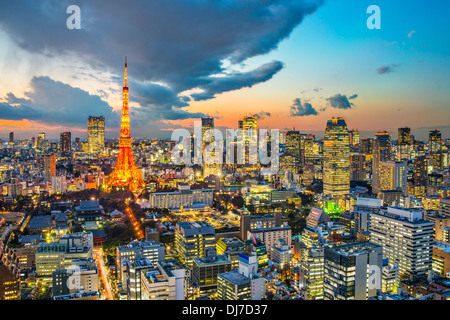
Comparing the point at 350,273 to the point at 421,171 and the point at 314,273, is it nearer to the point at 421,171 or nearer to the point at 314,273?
the point at 314,273

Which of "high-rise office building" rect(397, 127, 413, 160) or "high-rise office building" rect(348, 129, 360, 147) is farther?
"high-rise office building" rect(348, 129, 360, 147)

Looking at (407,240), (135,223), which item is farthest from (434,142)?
(135,223)

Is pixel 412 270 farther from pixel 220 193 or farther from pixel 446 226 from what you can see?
pixel 220 193

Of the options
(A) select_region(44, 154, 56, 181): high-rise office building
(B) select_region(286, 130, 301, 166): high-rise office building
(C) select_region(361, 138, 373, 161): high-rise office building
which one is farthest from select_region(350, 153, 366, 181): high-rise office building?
(A) select_region(44, 154, 56, 181): high-rise office building

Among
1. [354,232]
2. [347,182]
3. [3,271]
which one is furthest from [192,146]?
[3,271]

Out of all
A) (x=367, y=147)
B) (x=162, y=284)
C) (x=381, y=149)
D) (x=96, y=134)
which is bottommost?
(x=162, y=284)

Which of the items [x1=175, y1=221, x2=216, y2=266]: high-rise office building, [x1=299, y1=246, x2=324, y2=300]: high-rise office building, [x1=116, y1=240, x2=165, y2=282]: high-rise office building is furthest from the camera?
[x1=175, y1=221, x2=216, y2=266]: high-rise office building

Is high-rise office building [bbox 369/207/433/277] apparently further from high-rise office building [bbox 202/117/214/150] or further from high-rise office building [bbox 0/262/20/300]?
high-rise office building [bbox 202/117/214/150]
